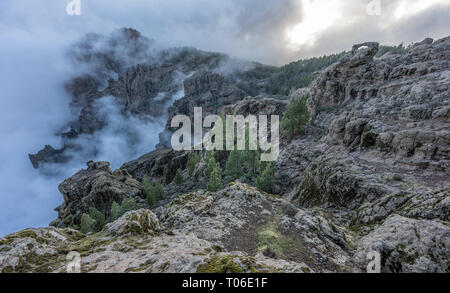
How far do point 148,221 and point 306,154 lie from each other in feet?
144

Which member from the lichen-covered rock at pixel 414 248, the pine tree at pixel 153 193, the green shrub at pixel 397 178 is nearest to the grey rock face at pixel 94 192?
the pine tree at pixel 153 193

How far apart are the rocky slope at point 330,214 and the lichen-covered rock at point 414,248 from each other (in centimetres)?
4

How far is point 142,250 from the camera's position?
9.62 metres

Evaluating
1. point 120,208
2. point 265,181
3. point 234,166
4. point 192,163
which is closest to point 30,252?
point 265,181

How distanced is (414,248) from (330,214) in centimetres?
1391

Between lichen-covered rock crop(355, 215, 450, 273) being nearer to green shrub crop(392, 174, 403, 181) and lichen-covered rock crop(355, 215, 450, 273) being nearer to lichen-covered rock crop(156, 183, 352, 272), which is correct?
lichen-covered rock crop(156, 183, 352, 272)

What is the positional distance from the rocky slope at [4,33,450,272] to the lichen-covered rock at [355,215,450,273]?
0.13 feet

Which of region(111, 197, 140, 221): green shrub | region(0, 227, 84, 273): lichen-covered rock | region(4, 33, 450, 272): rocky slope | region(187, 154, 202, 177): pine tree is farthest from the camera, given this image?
region(187, 154, 202, 177): pine tree

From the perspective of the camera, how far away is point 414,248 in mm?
9055

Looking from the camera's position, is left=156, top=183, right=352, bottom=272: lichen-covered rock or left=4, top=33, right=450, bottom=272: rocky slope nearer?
left=4, top=33, right=450, bottom=272: rocky slope

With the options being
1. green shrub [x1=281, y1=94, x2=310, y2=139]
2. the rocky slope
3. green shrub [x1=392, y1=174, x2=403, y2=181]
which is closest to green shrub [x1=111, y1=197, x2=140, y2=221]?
the rocky slope

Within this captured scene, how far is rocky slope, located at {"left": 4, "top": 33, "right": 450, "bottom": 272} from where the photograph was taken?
8.76 meters

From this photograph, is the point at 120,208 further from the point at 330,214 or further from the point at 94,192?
the point at 330,214
